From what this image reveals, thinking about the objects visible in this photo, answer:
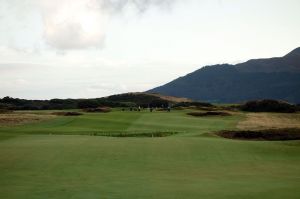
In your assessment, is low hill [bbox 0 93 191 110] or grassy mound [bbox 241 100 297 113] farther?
low hill [bbox 0 93 191 110]

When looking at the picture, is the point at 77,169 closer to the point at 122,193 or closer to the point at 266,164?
the point at 122,193

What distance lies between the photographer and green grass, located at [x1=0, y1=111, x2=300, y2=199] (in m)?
17.7

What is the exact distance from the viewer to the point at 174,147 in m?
33.3

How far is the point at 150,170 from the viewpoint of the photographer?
2436 centimetres

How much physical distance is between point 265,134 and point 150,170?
27.3 metres

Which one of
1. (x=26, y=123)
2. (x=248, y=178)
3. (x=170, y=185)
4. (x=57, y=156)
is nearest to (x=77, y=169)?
(x=57, y=156)

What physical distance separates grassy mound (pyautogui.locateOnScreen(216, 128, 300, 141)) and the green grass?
32.0 ft

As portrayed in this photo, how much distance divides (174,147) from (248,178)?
11684 millimetres

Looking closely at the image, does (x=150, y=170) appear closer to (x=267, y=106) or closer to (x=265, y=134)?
(x=265, y=134)

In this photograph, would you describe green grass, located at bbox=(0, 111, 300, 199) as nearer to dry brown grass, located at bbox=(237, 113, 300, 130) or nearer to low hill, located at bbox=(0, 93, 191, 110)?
dry brown grass, located at bbox=(237, 113, 300, 130)

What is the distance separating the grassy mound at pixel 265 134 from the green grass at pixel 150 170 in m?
9.76

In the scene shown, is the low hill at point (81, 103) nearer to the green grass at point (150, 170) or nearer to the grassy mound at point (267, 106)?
the grassy mound at point (267, 106)

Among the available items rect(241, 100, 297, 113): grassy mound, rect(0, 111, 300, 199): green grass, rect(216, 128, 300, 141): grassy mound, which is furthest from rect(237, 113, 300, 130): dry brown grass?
rect(241, 100, 297, 113): grassy mound

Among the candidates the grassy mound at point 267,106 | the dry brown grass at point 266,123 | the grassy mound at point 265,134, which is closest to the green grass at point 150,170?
the grassy mound at point 265,134
